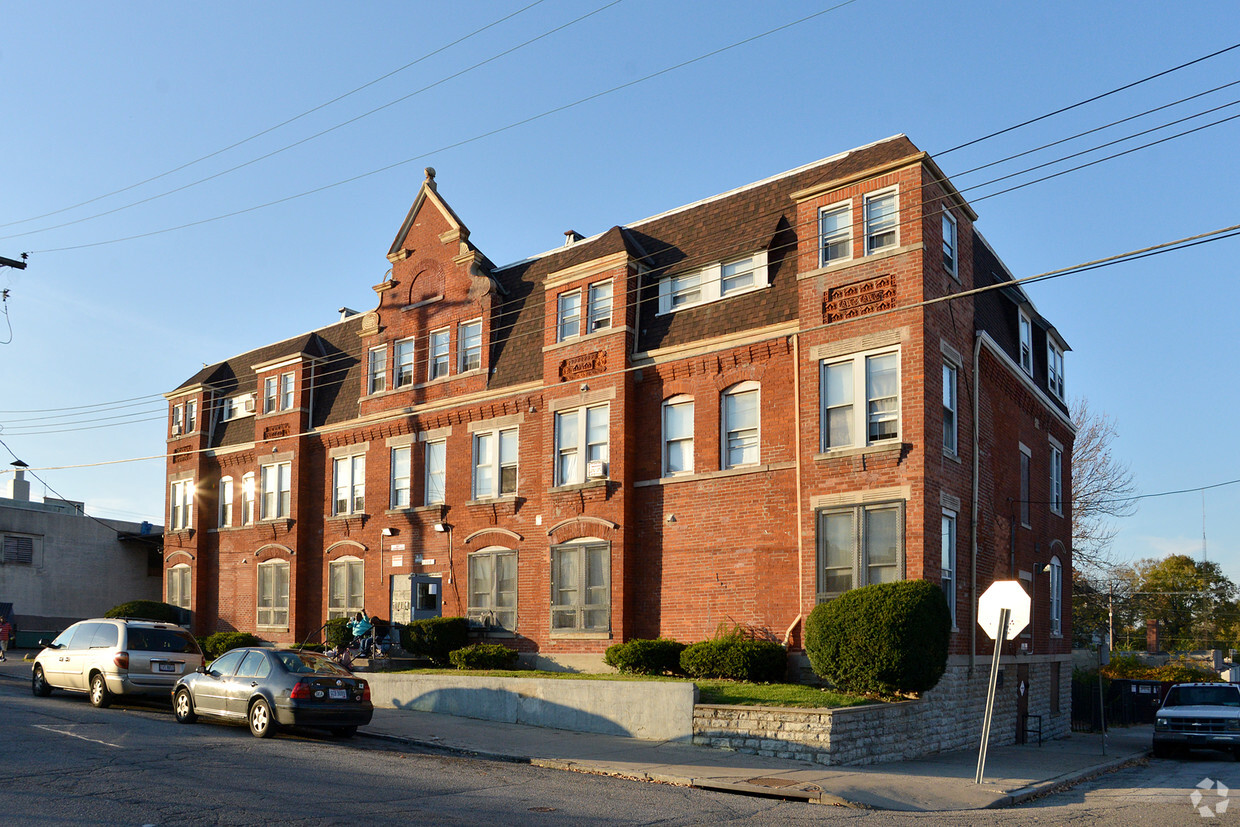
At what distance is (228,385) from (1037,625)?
29.8 m

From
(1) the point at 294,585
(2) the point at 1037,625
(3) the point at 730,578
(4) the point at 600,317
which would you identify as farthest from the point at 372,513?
(2) the point at 1037,625

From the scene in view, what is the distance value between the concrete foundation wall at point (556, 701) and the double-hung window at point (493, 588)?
4.51 m

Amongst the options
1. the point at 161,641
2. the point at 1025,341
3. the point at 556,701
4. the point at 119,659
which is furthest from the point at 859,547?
the point at 119,659

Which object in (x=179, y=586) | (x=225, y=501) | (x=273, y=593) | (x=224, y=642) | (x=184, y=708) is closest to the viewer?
(x=184, y=708)

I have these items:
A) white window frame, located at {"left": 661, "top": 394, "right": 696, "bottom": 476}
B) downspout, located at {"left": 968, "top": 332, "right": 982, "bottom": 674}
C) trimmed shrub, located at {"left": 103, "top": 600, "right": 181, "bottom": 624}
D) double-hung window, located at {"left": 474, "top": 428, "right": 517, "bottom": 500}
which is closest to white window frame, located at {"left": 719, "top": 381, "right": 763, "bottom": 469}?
white window frame, located at {"left": 661, "top": 394, "right": 696, "bottom": 476}

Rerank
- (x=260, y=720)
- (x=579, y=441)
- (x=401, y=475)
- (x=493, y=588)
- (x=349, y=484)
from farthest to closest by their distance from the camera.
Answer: (x=349, y=484) → (x=401, y=475) → (x=493, y=588) → (x=579, y=441) → (x=260, y=720)

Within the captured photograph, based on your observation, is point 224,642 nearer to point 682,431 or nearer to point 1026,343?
point 682,431

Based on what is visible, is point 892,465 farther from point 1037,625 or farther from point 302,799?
point 302,799

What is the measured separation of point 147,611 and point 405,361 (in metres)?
13.8

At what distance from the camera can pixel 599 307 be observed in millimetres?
26625

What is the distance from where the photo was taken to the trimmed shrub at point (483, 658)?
25.7 metres

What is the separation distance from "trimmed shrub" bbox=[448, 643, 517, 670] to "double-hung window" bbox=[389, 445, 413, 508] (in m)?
6.83

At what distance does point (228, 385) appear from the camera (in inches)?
1582

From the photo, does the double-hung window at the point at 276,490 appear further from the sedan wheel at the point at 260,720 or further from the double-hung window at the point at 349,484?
the sedan wheel at the point at 260,720
